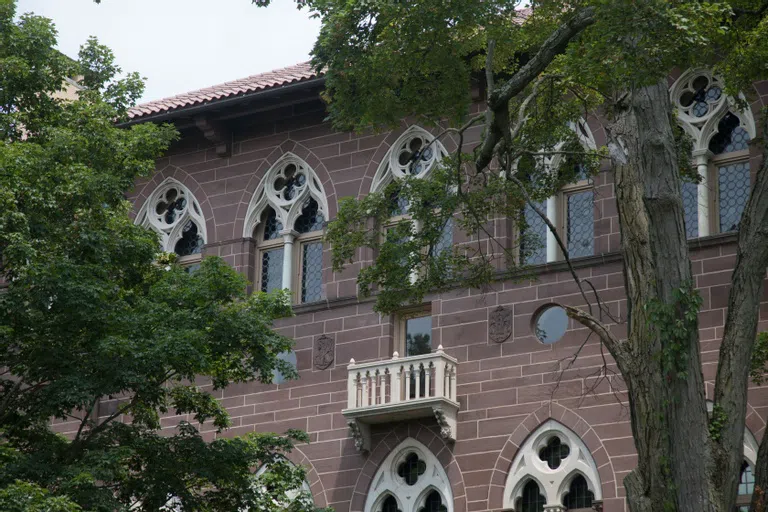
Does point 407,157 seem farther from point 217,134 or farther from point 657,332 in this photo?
point 657,332

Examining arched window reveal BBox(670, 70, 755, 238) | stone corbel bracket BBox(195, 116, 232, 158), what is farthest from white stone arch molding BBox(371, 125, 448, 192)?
arched window reveal BBox(670, 70, 755, 238)

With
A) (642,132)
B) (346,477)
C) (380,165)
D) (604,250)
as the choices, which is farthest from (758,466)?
(380,165)

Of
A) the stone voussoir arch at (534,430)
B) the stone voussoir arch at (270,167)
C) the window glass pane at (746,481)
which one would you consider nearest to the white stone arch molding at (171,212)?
the stone voussoir arch at (270,167)

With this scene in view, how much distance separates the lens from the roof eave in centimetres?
2664

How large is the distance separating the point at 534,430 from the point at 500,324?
5.99ft

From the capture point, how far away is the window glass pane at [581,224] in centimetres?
2407

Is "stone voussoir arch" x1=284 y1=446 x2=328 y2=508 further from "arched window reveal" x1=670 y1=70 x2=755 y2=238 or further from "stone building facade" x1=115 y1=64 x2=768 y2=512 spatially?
"arched window reveal" x1=670 y1=70 x2=755 y2=238

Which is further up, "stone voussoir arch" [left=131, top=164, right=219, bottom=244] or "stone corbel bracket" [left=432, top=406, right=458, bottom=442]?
"stone voussoir arch" [left=131, top=164, right=219, bottom=244]

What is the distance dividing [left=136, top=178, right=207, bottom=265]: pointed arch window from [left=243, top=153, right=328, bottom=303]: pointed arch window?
1156mm


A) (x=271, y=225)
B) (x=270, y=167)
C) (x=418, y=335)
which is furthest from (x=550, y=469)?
(x=270, y=167)

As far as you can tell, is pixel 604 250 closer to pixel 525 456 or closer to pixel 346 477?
pixel 525 456

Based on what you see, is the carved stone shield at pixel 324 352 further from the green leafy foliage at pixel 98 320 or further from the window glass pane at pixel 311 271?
the green leafy foliage at pixel 98 320

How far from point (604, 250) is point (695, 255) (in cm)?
145

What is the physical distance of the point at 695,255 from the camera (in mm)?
22922
